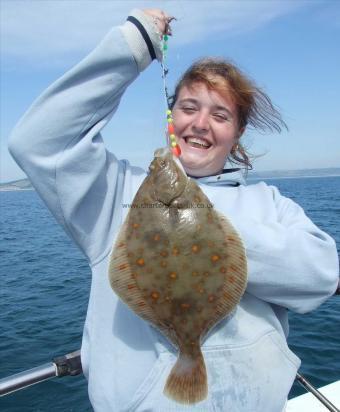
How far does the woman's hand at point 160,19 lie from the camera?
2.31 meters

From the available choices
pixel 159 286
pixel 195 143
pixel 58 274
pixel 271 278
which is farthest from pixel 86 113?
pixel 58 274

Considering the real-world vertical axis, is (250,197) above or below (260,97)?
below

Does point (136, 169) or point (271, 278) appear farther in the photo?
point (136, 169)

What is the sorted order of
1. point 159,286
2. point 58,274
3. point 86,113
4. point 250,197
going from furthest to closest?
point 58,274
point 250,197
point 86,113
point 159,286

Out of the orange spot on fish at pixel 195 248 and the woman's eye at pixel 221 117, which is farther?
the woman's eye at pixel 221 117

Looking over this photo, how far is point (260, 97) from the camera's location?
10.7 feet

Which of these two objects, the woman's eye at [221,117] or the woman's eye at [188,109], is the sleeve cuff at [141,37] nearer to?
the woman's eye at [188,109]

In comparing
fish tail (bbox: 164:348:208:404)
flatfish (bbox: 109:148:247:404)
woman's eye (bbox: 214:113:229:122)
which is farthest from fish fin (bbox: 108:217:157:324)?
woman's eye (bbox: 214:113:229:122)

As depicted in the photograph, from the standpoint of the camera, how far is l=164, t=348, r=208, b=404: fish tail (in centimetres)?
210

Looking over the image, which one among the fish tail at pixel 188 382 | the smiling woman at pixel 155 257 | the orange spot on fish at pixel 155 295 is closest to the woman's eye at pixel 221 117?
the smiling woman at pixel 155 257

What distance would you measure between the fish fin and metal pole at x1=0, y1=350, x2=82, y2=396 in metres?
1.10

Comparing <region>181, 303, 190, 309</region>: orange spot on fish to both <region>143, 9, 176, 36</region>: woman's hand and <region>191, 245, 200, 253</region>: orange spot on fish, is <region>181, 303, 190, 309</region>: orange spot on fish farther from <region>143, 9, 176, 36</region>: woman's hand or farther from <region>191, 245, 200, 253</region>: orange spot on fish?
<region>143, 9, 176, 36</region>: woman's hand

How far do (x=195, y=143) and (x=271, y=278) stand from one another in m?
1.09

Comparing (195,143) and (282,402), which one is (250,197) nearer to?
(195,143)
